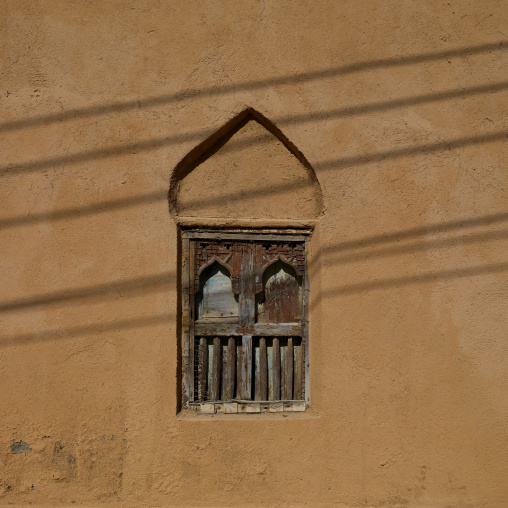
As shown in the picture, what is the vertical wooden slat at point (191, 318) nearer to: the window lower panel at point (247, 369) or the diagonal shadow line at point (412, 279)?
the window lower panel at point (247, 369)

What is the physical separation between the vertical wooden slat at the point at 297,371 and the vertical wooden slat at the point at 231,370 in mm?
395

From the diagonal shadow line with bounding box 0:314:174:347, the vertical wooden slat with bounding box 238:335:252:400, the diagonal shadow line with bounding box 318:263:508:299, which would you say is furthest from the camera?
the vertical wooden slat with bounding box 238:335:252:400

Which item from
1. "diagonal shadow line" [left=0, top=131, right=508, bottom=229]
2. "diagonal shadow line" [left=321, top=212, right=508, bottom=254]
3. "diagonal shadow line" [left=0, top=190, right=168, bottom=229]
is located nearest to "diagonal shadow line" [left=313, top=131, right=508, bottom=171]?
"diagonal shadow line" [left=0, top=131, right=508, bottom=229]

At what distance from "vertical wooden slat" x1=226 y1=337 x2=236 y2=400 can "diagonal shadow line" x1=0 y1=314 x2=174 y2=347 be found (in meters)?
0.49

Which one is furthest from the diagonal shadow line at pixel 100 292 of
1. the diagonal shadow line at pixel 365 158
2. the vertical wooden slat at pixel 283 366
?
the vertical wooden slat at pixel 283 366

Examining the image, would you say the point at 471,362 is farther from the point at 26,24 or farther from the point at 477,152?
the point at 26,24

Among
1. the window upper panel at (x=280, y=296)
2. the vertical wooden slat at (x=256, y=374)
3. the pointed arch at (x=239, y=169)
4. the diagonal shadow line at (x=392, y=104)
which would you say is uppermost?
the diagonal shadow line at (x=392, y=104)

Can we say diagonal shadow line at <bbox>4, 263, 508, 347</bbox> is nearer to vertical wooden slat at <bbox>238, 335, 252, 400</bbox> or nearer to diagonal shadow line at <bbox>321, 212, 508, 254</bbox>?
diagonal shadow line at <bbox>321, 212, 508, 254</bbox>

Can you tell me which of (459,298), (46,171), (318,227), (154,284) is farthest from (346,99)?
(46,171)

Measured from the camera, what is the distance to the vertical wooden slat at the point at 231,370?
3.42 metres

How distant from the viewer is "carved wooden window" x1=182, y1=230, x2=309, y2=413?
3418mm

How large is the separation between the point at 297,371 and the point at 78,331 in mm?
1380

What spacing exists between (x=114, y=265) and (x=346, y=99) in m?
1.75

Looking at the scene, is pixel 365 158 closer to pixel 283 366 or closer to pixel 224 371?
pixel 283 366
